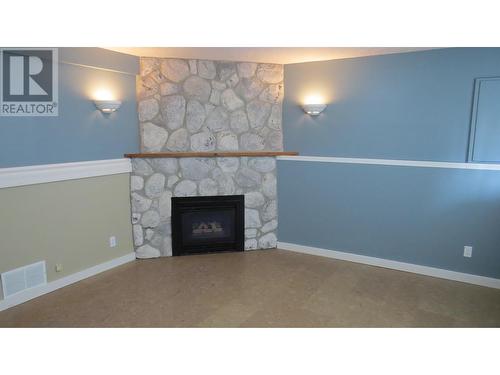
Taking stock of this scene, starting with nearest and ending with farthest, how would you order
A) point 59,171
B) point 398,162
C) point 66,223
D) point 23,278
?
point 23,278 < point 59,171 < point 66,223 < point 398,162

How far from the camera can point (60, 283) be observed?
131 inches

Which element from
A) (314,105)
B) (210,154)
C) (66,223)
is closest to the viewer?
(66,223)

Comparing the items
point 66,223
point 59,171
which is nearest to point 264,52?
point 59,171

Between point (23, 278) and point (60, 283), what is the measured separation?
1.20 ft

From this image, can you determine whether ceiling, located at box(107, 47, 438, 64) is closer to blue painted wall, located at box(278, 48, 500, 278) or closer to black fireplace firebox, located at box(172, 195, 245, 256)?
blue painted wall, located at box(278, 48, 500, 278)

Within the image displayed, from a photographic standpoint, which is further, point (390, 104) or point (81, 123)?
point (390, 104)

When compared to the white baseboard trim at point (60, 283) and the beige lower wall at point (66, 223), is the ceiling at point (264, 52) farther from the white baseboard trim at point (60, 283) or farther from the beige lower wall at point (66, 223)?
the white baseboard trim at point (60, 283)

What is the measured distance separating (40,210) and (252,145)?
2308 millimetres

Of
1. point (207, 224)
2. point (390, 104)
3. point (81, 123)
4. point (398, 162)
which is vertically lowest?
point (207, 224)

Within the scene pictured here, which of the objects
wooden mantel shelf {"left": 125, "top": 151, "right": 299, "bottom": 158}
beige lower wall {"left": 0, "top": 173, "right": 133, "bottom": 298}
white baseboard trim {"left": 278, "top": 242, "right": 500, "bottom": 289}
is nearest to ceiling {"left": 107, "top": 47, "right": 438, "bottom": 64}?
wooden mantel shelf {"left": 125, "top": 151, "right": 299, "bottom": 158}

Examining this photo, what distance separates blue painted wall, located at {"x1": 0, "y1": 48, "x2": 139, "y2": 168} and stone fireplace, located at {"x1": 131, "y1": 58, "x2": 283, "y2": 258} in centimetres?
19

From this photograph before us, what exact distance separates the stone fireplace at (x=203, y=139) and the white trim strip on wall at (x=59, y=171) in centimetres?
24

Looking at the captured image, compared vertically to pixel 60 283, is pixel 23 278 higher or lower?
higher

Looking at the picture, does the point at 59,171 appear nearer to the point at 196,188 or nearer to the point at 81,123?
the point at 81,123
